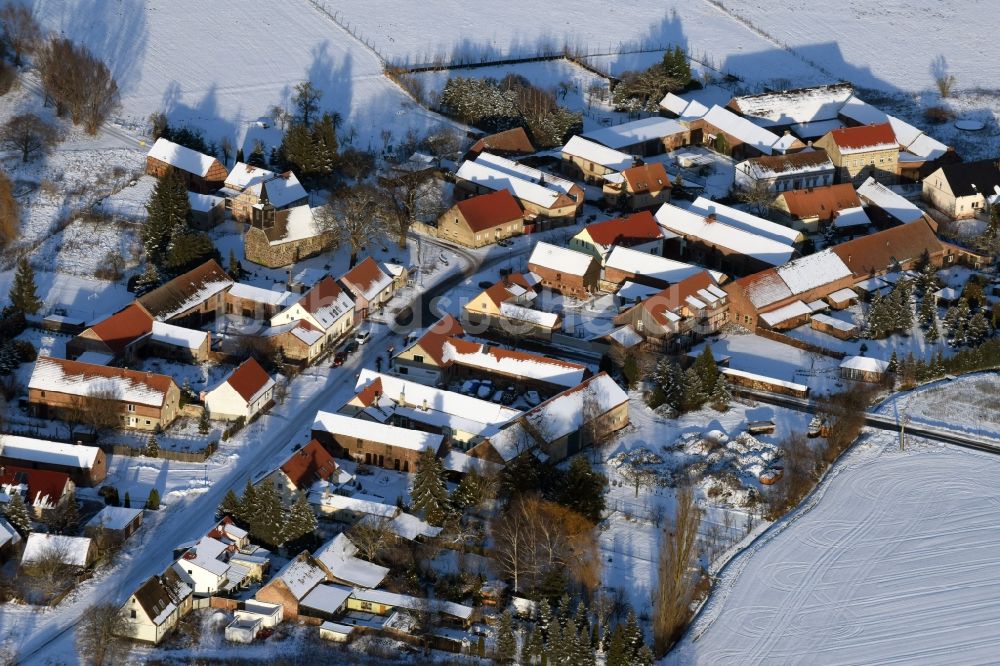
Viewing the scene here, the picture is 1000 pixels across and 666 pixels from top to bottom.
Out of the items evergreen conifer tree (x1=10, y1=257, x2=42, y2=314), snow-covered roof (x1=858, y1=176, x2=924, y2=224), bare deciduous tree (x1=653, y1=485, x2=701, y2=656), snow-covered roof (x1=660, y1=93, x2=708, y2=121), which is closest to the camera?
bare deciduous tree (x1=653, y1=485, x2=701, y2=656)

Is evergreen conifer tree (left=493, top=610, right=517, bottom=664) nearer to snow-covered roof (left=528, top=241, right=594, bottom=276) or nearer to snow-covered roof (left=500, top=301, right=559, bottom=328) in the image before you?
snow-covered roof (left=500, top=301, right=559, bottom=328)

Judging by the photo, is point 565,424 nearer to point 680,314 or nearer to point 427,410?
point 427,410

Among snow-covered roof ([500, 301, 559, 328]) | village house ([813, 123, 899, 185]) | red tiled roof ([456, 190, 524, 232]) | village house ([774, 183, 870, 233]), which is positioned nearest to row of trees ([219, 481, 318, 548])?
snow-covered roof ([500, 301, 559, 328])

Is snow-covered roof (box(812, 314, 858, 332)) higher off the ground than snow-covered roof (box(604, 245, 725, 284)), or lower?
lower

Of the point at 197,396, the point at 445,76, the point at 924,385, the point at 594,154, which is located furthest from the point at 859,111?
the point at 197,396

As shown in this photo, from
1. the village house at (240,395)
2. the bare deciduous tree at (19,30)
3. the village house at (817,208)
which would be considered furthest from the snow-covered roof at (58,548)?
the bare deciduous tree at (19,30)

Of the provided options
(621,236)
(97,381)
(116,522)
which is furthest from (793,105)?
(116,522)

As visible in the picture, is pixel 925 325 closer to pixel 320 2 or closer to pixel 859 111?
pixel 859 111
